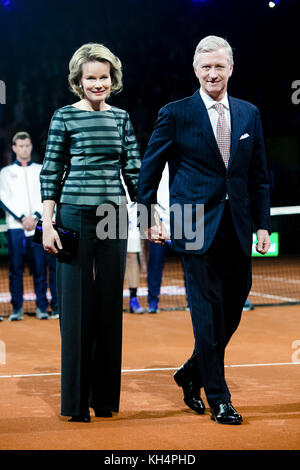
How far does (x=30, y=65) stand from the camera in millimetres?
20141

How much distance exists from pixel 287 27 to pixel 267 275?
5.65m

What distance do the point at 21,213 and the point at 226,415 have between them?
5664mm

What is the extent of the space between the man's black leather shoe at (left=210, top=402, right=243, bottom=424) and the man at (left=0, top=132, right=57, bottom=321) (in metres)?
5.44

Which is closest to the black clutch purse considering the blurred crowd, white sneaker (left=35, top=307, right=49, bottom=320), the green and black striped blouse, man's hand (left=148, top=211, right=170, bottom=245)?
the green and black striped blouse

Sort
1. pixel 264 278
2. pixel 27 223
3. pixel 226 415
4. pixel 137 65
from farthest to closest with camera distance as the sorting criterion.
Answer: pixel 137 65
pixel 264 278
pixel 27 223
pixel 226 415

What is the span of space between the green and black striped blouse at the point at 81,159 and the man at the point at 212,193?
0.73ft

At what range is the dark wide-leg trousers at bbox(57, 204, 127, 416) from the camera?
476cm

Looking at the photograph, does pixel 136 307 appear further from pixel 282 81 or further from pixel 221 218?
pixel 282 81

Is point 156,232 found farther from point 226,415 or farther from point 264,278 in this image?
point 264,278

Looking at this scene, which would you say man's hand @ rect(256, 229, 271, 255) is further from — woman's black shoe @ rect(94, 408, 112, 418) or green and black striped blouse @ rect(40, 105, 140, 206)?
woman's black shoe @ rect(94, 408, 112, 418)

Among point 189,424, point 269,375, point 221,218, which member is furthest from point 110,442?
point 269,375

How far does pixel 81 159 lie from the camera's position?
477cm

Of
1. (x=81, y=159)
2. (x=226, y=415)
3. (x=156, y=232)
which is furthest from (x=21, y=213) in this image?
(x=226, y=415)

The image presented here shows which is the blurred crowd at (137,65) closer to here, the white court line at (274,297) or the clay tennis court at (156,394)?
the white court line at (274,297)
